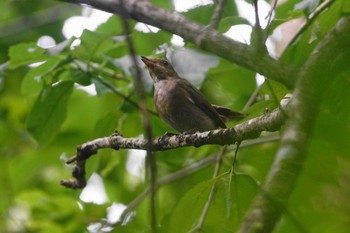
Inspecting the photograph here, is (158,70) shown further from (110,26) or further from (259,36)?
(259,36)

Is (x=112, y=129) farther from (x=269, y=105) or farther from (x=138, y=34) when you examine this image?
(x=269, y=105)

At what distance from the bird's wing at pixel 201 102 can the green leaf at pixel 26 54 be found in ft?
3.65

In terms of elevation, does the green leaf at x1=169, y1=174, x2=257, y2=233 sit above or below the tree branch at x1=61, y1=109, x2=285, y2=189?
below

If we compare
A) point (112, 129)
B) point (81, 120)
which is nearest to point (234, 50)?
point (112, 129)

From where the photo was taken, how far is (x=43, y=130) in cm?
462

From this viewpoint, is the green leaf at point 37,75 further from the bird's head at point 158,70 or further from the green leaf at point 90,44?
the bird's head at point 158,70

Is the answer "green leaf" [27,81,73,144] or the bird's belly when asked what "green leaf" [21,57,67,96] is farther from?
Result: the bird's belly

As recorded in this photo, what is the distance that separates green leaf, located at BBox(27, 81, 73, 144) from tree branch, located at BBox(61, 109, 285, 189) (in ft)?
1.19

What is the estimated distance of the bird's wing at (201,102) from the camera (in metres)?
4.71

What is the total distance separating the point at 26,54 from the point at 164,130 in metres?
1.04

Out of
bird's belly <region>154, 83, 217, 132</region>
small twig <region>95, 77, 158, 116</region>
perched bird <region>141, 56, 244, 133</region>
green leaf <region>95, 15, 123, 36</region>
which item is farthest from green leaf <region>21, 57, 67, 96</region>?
bird's belly <region>154, 83, 217, 132</region>

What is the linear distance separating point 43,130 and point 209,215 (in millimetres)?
1407

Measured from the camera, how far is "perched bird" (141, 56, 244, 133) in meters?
4.76

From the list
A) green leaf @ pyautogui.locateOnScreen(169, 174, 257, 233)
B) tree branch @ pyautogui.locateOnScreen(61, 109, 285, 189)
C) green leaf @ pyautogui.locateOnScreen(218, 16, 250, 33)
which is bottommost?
green leaf @ pyautogui.locateOnScreen(169, 174, 257, 233)
